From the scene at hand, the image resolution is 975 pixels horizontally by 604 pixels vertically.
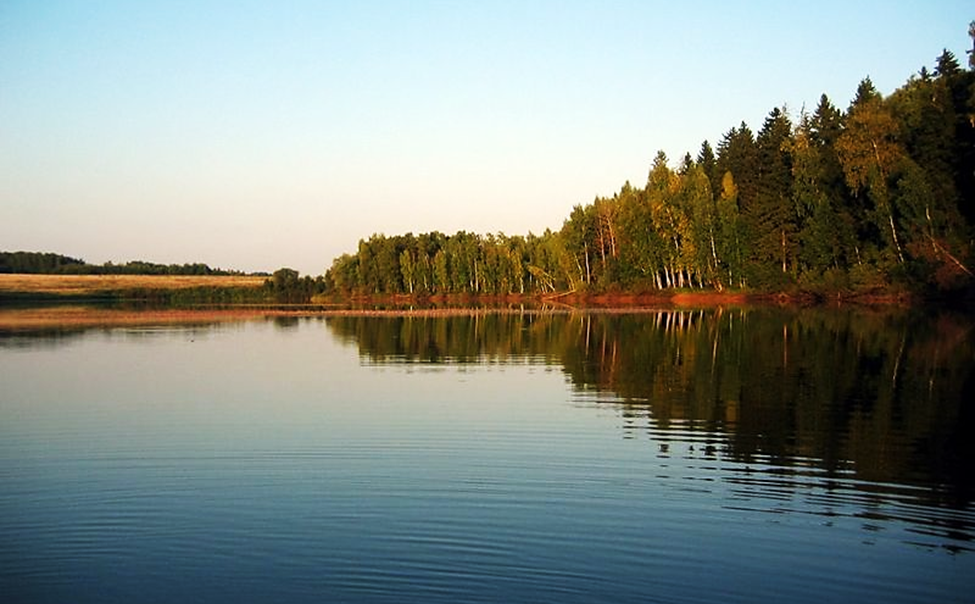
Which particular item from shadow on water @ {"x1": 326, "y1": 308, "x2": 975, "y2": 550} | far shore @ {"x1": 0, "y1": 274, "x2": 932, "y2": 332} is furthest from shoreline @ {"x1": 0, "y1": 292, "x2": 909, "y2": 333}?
shadow on water @ {"x1": 326, "y1": 308, "x2": 975, "y2": 550}

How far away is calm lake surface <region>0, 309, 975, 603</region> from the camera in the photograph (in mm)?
10336

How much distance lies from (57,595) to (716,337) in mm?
39898

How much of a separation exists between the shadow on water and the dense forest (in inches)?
845

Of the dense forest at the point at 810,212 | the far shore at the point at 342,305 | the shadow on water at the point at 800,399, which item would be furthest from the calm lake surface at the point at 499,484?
the far shore at the point at 342,305

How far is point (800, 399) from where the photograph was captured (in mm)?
23547

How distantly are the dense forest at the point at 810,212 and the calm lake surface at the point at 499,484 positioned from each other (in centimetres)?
4313

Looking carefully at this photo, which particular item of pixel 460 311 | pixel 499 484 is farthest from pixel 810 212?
pixel 499 484

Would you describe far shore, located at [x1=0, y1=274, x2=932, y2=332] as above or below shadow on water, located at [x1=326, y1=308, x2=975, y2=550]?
above

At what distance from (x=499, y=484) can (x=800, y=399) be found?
12042 millimetres

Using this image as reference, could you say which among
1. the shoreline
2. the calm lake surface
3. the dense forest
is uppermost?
the dense forest

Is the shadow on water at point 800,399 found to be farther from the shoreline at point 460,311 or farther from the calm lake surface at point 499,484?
the shoreline at point 460,311

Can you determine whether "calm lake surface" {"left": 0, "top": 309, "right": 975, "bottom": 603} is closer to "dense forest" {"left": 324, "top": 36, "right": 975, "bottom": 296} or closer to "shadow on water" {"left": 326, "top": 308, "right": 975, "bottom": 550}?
"shadow on water" {"left": 326, "top": 308, "right": 975, "bottom": 550}

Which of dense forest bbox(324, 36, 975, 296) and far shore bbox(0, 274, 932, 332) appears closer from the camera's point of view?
dense forest bbox(324, 36, 975, 296)

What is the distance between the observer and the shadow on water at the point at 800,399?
14.2 m
